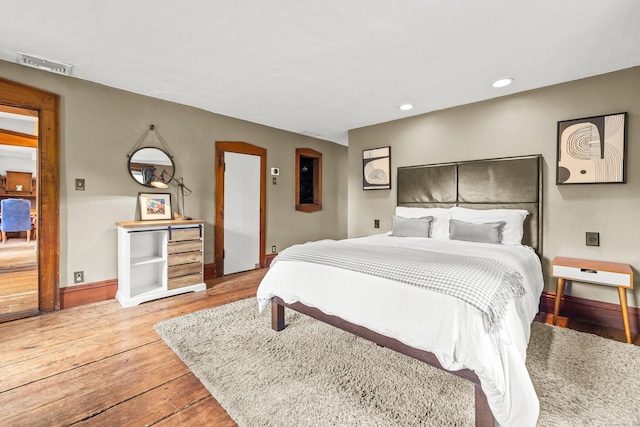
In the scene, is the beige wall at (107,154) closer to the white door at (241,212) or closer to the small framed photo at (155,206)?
the small framed photo at (155,206)

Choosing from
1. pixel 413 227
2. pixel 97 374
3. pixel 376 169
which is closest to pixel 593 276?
pixel 413 227

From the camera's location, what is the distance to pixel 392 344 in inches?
64.7

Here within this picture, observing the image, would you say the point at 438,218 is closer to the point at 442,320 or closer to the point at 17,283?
the point at 442,320

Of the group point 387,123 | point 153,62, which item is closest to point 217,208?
point 153,62

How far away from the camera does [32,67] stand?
268cm

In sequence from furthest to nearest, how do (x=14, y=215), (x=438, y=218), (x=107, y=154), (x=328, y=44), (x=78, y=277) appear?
(x=14, y=215) → (x=438, y=218) → (x=107, y=154) → (x=78, y=277) → (x=328, y=44)

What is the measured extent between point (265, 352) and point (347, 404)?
2.55ft

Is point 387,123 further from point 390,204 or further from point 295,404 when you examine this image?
point 295,404

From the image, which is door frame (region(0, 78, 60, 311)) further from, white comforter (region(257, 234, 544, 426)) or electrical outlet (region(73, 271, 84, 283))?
white comforter (region(257, 234, 544, 426))

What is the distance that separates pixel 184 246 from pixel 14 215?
6.23 meters

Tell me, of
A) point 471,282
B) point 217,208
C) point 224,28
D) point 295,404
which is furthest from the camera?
point 217,208

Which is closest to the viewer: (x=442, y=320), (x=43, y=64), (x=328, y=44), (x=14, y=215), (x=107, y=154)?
(x=442, y=320)

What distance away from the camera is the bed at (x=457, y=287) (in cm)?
128

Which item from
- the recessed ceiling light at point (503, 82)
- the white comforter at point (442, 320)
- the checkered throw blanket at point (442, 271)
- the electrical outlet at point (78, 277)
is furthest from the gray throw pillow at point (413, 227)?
the electrical outlet at point (78, 277)
